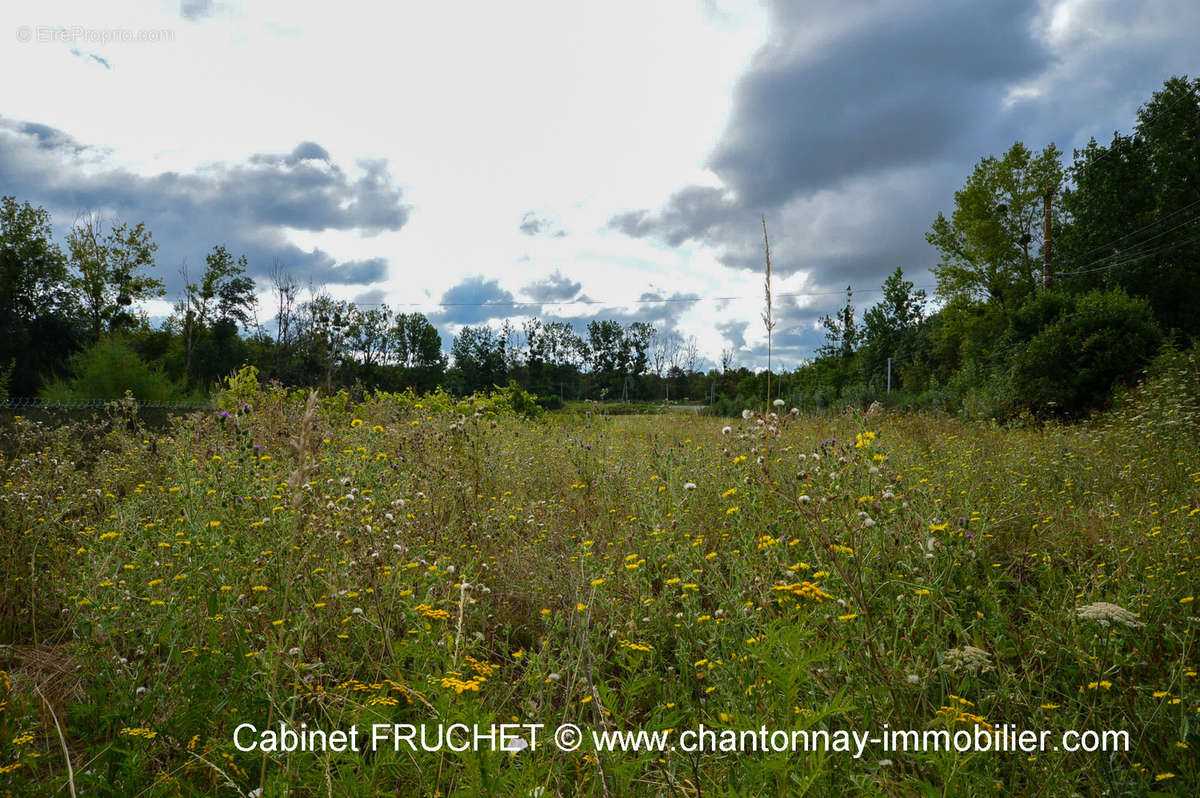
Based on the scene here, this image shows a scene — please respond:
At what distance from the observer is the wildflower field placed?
61.0 inches

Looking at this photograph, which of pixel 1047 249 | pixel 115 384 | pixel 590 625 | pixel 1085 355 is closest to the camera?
pixel 590 625

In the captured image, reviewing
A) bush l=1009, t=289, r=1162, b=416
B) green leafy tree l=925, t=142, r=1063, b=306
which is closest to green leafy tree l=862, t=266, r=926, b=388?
green leafy tree l=925, t=142, r=1063, b=306

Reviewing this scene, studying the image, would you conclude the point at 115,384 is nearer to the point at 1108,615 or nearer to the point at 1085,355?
the point at 1108,615

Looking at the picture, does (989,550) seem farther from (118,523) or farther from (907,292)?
(907,292)

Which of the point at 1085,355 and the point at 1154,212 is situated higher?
the point at 1154,212

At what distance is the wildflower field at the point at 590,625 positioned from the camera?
1549 millimetres

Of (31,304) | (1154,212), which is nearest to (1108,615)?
(1154,212)

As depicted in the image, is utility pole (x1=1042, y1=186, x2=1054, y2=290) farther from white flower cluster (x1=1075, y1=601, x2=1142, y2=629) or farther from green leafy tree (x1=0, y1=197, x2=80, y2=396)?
green leafy tree (x1=0, y1=197, x2=80, y2=396)

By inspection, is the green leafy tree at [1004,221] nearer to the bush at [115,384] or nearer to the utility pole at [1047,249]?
the utility pole at [1047,249]

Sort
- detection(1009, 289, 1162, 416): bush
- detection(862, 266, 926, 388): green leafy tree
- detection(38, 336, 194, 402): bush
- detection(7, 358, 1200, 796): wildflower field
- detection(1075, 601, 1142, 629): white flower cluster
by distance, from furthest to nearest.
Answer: detection(862, 266, 926, 388): green leafy tree
detection(38, 336, 194, 402): bush
detection(1009, 289, 1162, 416): bush
detection(1075, 601, 1142, 629): white flower cluster
detection(7, 358, 1200, 796): wildflower field

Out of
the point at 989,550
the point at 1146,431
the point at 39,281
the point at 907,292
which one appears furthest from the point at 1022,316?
the point at 39,281

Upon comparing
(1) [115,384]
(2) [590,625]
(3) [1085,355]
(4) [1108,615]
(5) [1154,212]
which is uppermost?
(5) [1154,212]

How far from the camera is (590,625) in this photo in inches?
108

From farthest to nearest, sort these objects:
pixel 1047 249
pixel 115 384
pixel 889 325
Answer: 1. pixel 889 325
2. pixel 1047 249
3. pixel 115 384
